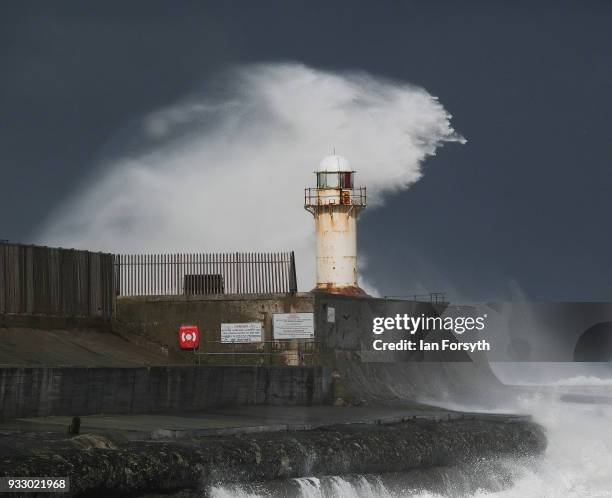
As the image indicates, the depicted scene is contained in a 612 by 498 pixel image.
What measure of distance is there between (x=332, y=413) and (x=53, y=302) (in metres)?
7.19

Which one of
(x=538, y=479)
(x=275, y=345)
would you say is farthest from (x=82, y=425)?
(x=275, y=345)

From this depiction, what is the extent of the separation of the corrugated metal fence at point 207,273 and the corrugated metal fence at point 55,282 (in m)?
1.14

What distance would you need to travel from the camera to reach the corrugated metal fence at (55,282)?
2759 cm

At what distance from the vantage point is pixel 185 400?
2462cm

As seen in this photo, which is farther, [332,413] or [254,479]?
[332,413]

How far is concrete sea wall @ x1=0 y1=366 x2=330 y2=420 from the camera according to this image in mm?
20469

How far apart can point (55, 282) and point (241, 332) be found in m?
4.82

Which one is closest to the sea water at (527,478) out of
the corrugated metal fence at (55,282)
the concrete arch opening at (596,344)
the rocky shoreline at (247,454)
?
the rocky shoreline at (247,454)

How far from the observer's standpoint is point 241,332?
103 feet

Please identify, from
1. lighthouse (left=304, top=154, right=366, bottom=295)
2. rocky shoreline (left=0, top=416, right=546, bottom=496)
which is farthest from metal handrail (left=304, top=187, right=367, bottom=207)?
rocky shoreline (left=0, top=416, right=546, bottom=496)

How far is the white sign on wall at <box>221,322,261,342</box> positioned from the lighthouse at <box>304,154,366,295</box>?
27.9ft

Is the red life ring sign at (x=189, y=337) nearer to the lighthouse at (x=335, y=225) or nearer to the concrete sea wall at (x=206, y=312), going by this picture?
the concrete sea wall at (x=206, y=312)

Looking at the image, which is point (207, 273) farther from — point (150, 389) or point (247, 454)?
point (247, 454)

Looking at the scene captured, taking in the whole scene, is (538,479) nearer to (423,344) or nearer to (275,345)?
(275,345)
